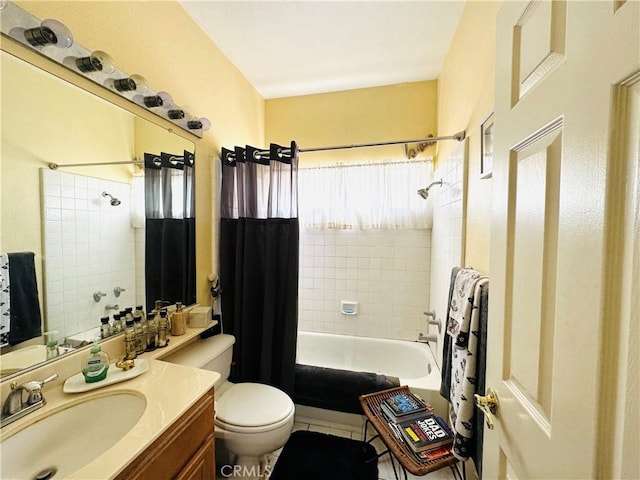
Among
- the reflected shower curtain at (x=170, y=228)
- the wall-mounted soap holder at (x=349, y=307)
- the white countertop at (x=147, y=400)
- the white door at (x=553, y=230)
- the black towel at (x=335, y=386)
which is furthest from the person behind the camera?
the wall-mounted soap holder at (x=349, y=307)

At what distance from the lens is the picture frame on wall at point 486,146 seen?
1.21 metres

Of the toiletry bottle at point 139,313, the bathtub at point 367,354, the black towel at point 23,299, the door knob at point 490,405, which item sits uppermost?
the black towel at point 23,299

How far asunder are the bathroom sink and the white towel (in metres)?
0.31

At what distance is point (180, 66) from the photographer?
1625 mm

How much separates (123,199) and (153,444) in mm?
→ 1053

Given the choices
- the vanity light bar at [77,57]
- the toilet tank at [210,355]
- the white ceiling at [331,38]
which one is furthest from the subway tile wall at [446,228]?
the vanity light bar at [77,57]

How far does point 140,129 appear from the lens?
4.45ft

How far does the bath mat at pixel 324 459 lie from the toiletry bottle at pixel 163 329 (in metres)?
0.97

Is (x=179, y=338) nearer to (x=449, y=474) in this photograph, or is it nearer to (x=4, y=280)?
(x=4, y=280)

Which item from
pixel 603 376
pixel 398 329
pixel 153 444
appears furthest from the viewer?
pixel 398 329

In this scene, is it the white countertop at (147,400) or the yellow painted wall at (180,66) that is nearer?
the white countertop at (147,400)

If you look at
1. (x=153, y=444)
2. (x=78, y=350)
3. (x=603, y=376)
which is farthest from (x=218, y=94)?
(x=603, y=376)

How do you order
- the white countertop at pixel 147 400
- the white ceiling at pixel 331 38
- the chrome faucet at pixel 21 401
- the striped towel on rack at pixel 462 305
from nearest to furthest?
the white countertop at pixel 147 400, the chrome faucet at pixel 21 401, the striped towel on rack at pixel 462 305, the white ceiling at pixel 331 38

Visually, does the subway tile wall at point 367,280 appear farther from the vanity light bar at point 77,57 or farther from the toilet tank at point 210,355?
the vanity light bar at point 77,57
